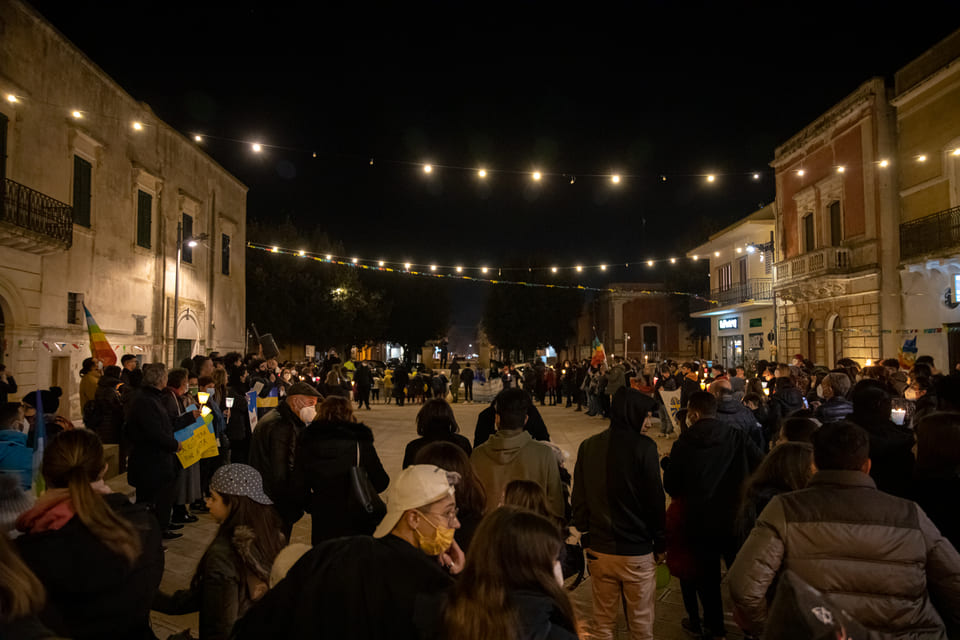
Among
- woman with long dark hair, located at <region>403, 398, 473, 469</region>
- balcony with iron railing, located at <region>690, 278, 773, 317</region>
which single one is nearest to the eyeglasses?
woman with long dark hair, located at <region>403, 398, 473, 469</region>

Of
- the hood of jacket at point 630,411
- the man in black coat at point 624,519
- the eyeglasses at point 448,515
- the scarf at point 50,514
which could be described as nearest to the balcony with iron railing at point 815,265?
the hood of jacket at point 630,411

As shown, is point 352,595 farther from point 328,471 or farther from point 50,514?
point 328,471

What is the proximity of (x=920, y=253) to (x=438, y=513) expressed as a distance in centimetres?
1996

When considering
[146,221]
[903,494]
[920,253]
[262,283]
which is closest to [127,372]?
[903,494]

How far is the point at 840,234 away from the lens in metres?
21.8

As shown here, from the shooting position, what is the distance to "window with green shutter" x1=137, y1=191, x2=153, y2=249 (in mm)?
18656

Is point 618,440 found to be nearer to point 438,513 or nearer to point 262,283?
point 438,513

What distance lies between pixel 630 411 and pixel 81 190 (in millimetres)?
16645

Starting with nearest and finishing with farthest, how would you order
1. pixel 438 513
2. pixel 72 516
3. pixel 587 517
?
1. pixel 438 513
2. pixel 72 516
3. pixel 587 517

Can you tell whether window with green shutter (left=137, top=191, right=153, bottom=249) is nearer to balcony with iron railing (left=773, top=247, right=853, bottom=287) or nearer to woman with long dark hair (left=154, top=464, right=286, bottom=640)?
woman with long dark hair (left=154, top=464, right=286, bottom=640)

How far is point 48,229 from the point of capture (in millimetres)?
13867

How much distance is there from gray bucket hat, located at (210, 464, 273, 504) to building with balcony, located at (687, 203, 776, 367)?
86.6 feet

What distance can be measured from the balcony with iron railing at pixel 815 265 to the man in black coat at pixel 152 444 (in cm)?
2094

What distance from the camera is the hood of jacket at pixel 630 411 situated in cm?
389
